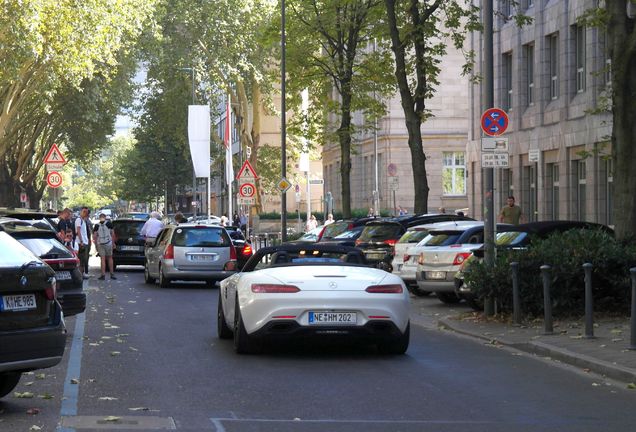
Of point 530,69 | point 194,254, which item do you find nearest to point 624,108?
point 194,254

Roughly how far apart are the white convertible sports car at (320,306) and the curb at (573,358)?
5.49 feet

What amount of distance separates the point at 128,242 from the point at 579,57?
14.6m

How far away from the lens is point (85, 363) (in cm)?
1338

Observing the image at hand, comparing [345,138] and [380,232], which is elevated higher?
[345,138]

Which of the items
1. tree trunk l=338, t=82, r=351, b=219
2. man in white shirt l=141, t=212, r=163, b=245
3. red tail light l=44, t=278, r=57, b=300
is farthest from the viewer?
tree trunk l=338, t=82, r=351, b=219

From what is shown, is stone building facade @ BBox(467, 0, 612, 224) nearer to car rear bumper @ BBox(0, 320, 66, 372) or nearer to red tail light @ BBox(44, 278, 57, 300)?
red tail light @ BBox(44, 278, 57, 300)

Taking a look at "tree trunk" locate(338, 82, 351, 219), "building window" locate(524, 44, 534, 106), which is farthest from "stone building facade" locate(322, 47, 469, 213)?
"tree trunk" locate(338, 82, 351, 219)

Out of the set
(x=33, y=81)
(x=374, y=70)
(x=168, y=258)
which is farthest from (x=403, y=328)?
(x=33, y=81)

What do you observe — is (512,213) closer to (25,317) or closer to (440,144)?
(25,317)

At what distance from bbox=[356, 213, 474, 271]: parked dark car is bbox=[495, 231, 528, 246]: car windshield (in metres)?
7.34

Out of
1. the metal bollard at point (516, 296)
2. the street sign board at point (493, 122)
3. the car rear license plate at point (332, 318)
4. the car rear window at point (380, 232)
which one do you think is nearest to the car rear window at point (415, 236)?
the car rear window at point (380, 232)

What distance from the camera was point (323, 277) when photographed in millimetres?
13930

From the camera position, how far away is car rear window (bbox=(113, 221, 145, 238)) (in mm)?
38969

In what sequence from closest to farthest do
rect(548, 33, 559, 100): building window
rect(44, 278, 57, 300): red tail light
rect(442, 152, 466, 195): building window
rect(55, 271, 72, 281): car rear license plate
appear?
rect(44, 278, 57, 300): red tail light < rect(55, 271, 72, 281): car rear license plate < rect(548, 33, 559, 100): building window < rect(442, 152, 466, 195): building window
